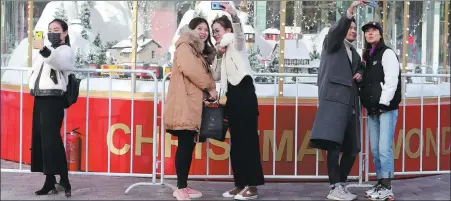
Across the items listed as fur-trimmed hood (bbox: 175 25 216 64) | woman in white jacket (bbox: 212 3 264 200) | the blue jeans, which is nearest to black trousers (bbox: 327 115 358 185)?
the blue jeans

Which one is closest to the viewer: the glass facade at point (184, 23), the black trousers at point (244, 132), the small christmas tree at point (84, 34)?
the black trousers at point (244, 132)

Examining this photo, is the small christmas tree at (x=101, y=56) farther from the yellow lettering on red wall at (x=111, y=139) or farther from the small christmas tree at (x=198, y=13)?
the small christmas tree at (x=198, y=13)

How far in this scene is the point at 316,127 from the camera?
693 centimetres

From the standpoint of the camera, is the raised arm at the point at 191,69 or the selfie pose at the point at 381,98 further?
the selfie pose at the point at 381,98

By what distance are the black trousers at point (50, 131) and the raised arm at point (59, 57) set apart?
0.27 meters

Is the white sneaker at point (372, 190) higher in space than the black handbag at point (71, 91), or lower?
lower

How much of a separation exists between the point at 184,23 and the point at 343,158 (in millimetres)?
2314

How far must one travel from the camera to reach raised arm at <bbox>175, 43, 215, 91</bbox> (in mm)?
6672

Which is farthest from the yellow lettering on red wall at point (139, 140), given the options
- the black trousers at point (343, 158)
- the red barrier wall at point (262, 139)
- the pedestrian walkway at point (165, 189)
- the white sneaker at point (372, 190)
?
the white sneaker at point (372, 190)

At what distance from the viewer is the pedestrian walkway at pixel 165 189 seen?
7.14 m

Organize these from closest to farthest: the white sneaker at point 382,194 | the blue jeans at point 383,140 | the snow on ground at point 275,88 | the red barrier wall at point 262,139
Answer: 1. the blue jeans at point 383,140
2. the white sneaker at point 382,194
3. the red barrier wall at point 262,139
4. the snow on ground at point 275,88

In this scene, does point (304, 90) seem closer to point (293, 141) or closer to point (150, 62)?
→ point (293, 141)

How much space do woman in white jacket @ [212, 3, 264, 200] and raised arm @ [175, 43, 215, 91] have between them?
0.23m

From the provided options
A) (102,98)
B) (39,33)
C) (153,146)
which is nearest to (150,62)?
(102,98)
